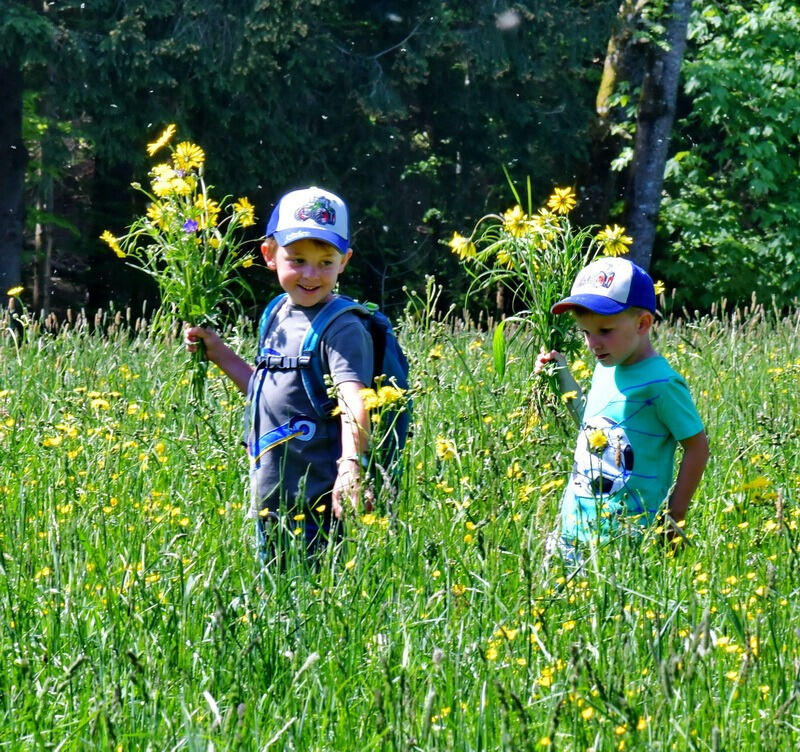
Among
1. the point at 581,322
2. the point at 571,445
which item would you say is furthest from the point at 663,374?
the point at 571,445

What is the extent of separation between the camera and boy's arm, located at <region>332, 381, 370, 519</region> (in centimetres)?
→ 304

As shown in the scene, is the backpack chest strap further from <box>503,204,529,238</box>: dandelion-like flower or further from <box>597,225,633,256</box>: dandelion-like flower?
<box>597,225,633,256</box>: dandelion-like flower

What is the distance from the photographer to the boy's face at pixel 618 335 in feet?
11.3

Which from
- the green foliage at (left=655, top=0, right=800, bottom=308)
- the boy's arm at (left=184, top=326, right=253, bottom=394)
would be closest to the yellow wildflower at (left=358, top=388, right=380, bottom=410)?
the boy's arm at (left=184, top=326, right=253, bottom=394)

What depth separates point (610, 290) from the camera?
3.44 meters

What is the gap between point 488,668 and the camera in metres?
2.17

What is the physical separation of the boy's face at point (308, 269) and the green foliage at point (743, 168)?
16554 mm

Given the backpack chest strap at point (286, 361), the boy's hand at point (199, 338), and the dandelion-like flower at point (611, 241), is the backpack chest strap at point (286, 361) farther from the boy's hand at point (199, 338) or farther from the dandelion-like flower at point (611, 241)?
the dandelion-like flower at point (611, 241)

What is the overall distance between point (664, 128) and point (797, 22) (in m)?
5.14

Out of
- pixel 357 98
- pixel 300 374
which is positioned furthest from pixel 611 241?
pixel 357 98

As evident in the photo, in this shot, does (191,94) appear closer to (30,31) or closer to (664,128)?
(30,31)

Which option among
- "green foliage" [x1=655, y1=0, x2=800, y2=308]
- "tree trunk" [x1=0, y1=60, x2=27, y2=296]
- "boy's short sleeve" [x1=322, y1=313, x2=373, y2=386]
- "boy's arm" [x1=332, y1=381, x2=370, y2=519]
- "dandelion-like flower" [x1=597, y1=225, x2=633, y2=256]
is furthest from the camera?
"green foliage" [x1=655, y1=0, x2=800, y2=308]

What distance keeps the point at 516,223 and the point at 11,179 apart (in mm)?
14476

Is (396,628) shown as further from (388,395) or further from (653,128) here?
(653,128)
